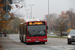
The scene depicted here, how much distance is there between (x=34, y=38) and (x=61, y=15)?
8227 centimetres

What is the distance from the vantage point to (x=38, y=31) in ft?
82.3

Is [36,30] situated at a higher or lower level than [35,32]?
higher

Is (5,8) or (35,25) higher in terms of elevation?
(5,8)

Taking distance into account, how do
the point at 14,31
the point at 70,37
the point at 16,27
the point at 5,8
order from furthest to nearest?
the point at 16,27 → the point at 14,31 → the point at 70,37 → the point at 5,8

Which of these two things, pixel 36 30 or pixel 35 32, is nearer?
pixel 35 32

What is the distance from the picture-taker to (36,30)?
2511 centimetres

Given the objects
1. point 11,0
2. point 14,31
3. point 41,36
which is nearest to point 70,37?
point 41,36

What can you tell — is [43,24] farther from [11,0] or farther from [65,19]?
[65,19]

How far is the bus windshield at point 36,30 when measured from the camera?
983 inches

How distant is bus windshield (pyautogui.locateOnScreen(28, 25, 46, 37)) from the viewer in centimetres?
2497

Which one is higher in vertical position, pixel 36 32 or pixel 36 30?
pixel 36 30

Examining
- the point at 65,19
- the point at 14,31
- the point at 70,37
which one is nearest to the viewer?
the point at 70,37

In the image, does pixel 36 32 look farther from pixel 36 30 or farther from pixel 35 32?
pixel 36 30

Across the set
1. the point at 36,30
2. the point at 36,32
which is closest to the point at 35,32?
the point at 36,32
